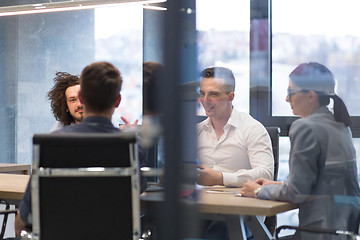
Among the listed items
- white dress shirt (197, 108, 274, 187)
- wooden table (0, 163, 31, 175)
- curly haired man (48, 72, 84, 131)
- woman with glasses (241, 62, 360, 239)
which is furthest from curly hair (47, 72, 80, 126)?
woman with glasses (241, 62, 360, 239)

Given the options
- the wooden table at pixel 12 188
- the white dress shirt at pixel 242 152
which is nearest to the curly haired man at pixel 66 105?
the wooden table at pixel 12 188

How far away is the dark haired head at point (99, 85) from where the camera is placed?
2035 mm

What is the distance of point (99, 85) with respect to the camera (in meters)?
2.05

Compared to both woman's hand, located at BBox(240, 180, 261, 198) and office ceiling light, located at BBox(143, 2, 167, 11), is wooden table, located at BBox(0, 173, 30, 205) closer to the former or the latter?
woman's hand, located at BBox(240, 180, 261, 198)

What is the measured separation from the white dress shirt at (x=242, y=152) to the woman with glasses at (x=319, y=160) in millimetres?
135

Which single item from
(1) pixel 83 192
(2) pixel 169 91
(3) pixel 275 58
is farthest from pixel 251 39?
(1) pixel 83 192

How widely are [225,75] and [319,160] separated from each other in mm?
366

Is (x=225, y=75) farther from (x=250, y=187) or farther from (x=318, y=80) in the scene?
A: (x=250, y=187)

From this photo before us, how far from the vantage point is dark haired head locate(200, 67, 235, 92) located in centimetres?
126

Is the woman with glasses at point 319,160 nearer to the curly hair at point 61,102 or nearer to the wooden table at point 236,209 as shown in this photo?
the wooden table at point 236,209

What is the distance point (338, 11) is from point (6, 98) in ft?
16.1

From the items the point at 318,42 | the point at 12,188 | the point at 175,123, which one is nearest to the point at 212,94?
the point at 175,123

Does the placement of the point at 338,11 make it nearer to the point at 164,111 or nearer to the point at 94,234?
the point at 164,111

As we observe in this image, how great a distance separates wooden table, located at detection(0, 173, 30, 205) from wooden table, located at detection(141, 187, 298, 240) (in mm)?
991
